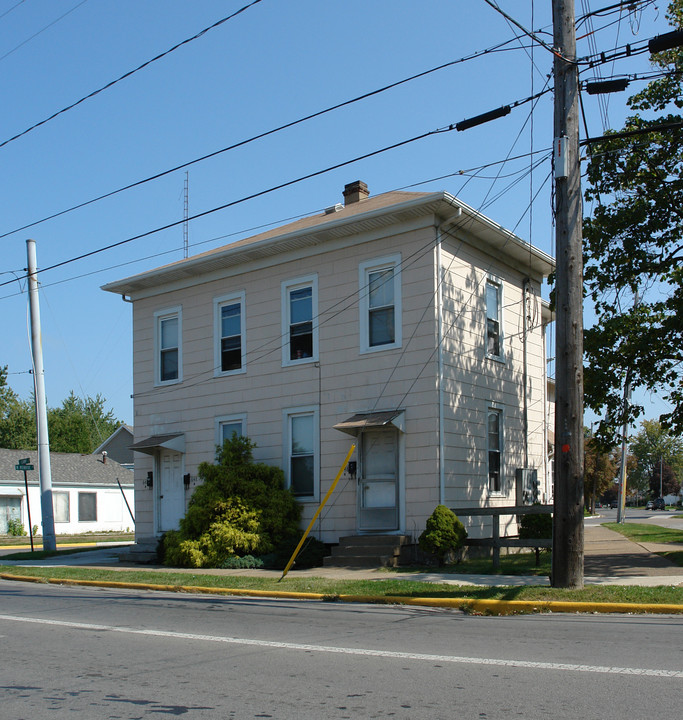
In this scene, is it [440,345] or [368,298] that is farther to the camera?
[368,298]

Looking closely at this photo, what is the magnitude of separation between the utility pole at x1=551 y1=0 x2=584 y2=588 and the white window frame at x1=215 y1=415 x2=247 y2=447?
9921 millimetres

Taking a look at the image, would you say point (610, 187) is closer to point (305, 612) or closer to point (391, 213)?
point (391, 213)

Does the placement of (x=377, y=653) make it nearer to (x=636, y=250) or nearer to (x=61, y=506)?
(x=636, y=250)

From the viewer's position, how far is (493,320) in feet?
62.0

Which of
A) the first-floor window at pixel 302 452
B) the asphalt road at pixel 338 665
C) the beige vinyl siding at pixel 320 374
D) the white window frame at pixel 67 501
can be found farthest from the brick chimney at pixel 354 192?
the white window frame at pixel 67 501

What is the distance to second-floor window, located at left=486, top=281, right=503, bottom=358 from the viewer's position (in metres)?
18.7

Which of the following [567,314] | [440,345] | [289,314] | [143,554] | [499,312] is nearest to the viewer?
[567,314]

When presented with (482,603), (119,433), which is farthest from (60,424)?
(482,603)

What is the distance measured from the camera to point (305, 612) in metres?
10.5

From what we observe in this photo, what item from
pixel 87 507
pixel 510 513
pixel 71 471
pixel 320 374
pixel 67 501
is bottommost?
pixel 87 507

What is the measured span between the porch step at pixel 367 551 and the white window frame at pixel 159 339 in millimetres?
6960

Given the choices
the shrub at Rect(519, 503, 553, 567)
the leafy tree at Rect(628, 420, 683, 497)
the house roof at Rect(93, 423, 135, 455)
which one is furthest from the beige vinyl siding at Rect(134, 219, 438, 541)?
the leafy tree at Rect(628, 420, 683, 497)

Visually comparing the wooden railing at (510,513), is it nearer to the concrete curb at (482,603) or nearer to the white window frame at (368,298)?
the concrete curb at (482,603)

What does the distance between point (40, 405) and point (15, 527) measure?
18.8 meters
